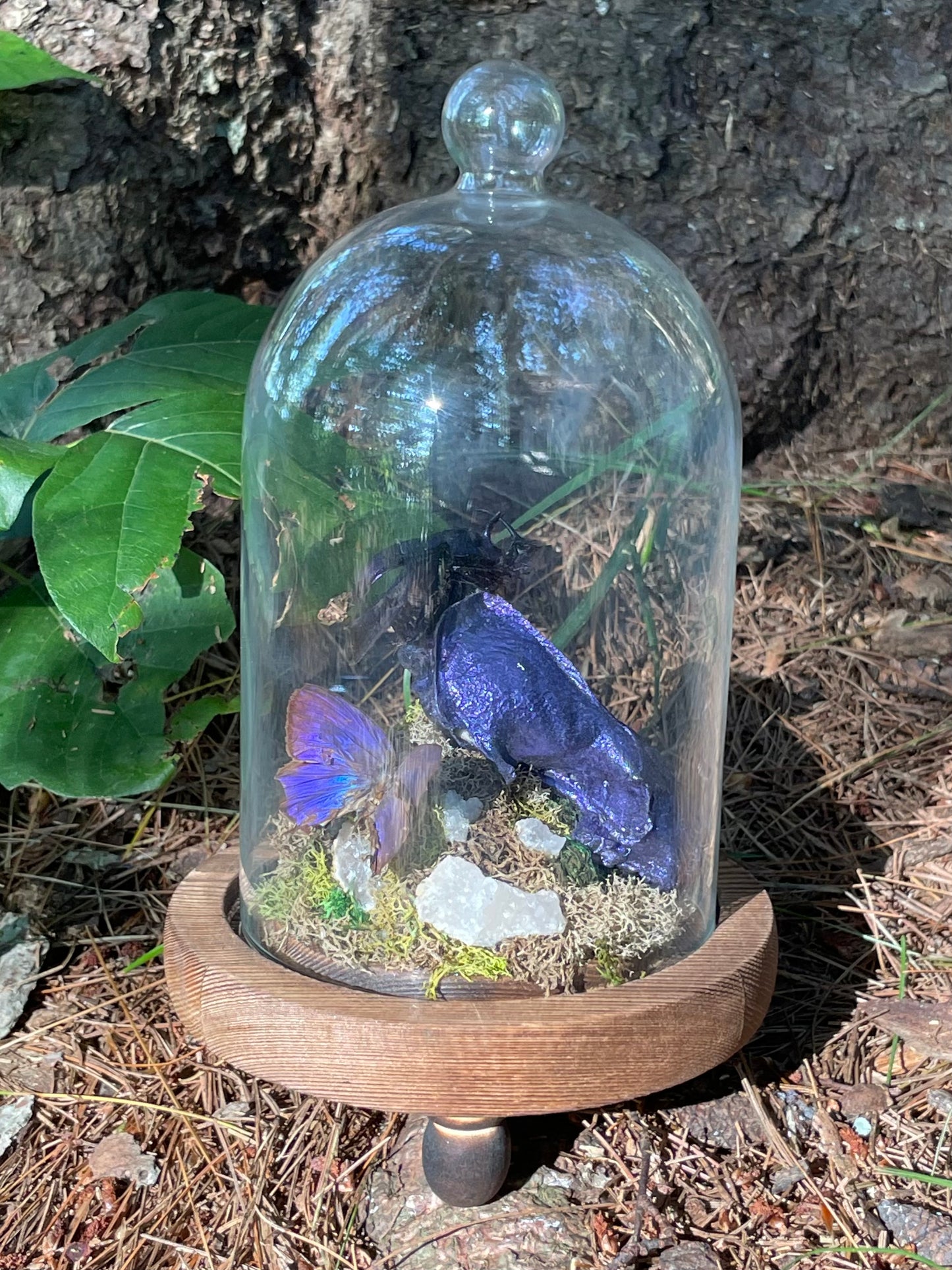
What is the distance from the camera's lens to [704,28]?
6.73ft

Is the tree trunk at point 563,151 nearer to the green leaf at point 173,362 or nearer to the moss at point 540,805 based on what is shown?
the green leaf at point 173,362

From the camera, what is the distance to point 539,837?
48.3 inches

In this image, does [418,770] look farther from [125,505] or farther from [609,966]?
[125,505]

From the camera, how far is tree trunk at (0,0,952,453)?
1926mm

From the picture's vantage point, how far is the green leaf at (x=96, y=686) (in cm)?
154

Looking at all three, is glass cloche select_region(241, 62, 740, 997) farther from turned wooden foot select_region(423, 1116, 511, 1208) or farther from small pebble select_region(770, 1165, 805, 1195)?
small pebble select_region(770, 1165, 805, 1195)

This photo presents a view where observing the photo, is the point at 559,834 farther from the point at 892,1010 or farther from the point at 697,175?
the point at 697,175

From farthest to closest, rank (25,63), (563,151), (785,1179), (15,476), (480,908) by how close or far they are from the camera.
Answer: (563,151) → (25,63) → (785,1179) → (15,476) → (480,908)

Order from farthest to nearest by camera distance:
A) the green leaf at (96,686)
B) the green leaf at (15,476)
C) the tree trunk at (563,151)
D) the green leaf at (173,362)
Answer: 1. the tree trunk at (563,151)
2. the green leaf at (96,686)
3. the green leaf at (173,362)
4. the green leaf at (15,476)

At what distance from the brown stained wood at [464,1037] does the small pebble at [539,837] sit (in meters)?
0.16

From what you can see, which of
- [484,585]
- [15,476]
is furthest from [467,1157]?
[15,476]

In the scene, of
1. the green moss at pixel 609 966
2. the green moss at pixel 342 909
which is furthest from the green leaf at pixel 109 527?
the green moss at pixel 609 966

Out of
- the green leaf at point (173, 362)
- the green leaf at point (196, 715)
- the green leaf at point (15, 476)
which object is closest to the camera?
the green leaf at point (15, 476)

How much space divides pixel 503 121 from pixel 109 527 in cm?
59
